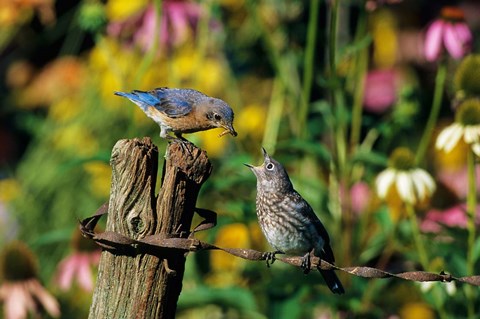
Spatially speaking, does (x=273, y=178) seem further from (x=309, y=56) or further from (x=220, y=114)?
(x=309, y=56)

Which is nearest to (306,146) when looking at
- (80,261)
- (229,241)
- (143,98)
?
(143,98)

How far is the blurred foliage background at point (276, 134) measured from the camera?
336 centimetres

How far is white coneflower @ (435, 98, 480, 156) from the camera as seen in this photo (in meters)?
3.06

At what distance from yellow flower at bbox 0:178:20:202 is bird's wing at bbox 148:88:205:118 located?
10.0 ft

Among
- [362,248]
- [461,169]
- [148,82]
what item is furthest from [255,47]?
[362,248]

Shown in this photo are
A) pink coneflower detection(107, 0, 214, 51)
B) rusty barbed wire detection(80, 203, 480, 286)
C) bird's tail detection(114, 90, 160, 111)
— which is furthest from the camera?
pink coneflower detection(107, 0, 214, 51)

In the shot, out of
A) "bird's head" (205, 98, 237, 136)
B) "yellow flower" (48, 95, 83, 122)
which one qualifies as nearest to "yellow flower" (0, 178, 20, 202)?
"yellow flower" (48, 95, 83, 122)

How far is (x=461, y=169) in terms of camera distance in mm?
5242

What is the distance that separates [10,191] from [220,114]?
3.39m

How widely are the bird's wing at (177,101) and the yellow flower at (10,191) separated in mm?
3050

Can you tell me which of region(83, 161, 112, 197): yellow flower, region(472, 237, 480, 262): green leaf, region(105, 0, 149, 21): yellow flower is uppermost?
region(105, 0, 149, 21): yellow flower

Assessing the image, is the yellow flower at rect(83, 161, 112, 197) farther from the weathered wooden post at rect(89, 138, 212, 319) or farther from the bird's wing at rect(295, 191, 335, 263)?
the weathered wooden post at rect(89, 138, 212, 319)

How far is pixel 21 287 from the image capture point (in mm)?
3730

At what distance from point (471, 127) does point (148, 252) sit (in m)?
1.38
